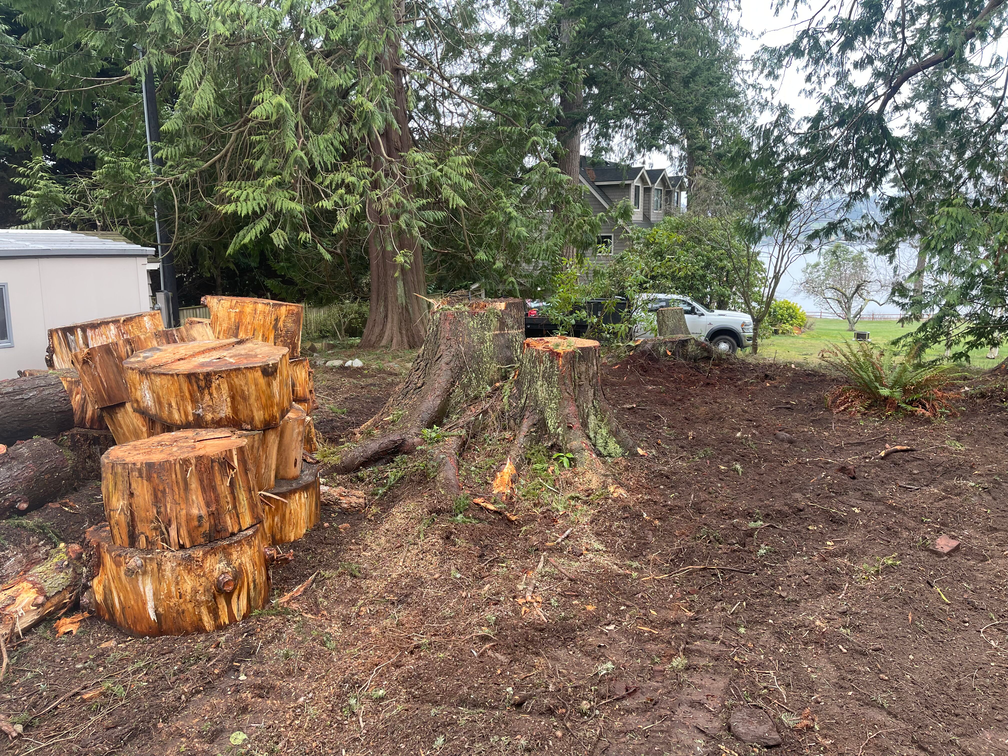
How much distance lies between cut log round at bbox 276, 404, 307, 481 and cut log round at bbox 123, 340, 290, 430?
304 millimetres

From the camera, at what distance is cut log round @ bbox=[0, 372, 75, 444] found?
4.65m

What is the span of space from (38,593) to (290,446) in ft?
4.70

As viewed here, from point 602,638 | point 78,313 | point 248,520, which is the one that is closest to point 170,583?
point 248,520

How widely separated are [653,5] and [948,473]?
1666cm

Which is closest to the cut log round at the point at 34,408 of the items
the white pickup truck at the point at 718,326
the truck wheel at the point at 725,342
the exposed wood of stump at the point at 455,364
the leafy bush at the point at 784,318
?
the exposed wood of stump at the point at 455,364

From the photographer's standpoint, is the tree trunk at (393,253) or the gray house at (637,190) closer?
the tree trunk at (393,253)

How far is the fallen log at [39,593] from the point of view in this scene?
3.11 m

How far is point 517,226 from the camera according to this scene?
11.9 m

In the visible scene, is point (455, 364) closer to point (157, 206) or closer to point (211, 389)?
point (211, 389)

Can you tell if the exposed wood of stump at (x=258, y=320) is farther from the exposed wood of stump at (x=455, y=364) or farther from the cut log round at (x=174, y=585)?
the cut log round at (x=174, y=585)

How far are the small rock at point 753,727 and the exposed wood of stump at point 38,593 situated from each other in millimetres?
3087

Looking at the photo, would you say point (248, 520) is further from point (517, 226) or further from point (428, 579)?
point (517, 226)

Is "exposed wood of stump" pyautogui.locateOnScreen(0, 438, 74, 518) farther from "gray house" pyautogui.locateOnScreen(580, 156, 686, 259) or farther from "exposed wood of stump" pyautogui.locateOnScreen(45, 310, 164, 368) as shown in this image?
"gray house" pyautogui.locateOnScreen(580, 156, 686, 259)

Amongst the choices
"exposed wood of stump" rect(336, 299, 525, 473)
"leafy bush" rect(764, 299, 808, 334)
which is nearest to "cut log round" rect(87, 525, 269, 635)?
"exposed wood of stump" rect(336, 299, 525, 473)
